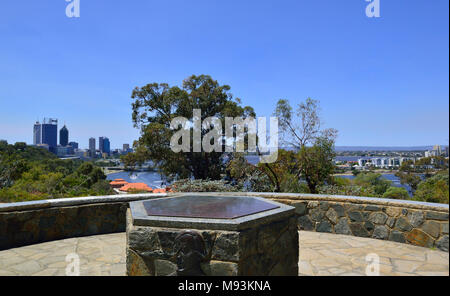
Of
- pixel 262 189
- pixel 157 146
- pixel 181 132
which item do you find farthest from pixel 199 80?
pixel 262 189

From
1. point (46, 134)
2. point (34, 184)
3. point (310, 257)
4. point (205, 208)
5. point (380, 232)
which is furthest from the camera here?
point (46, 134)

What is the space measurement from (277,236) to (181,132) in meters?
13.3

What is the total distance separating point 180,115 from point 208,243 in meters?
14.2

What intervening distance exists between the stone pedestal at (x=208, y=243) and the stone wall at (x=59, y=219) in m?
2.51

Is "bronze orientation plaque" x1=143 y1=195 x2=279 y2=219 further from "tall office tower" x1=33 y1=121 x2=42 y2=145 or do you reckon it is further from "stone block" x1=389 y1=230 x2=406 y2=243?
"tall office tower" x1=33 y1=121 x2=42 y2=145

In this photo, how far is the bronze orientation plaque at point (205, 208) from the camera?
9.49 feet

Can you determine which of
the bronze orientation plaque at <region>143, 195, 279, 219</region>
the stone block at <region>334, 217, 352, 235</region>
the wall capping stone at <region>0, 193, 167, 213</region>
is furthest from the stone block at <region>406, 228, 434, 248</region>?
the wall capping stone at <region>0, 193, 167, 213</region>

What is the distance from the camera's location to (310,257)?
3955 mm

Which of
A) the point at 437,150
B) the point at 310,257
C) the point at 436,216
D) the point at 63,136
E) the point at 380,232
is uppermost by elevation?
the point at 63,136

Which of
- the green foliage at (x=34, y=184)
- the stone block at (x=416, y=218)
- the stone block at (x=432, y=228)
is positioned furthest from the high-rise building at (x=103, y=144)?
the stone block at (x=432, y=228)
